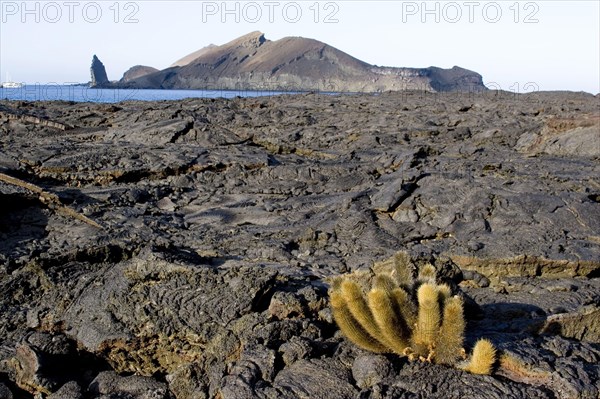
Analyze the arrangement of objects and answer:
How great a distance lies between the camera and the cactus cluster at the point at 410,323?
13.5ft

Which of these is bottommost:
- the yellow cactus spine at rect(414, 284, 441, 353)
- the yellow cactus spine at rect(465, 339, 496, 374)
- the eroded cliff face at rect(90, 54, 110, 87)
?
the yellow cactus spine at rect(465, 339, 496, 374)

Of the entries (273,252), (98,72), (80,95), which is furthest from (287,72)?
(273,252)

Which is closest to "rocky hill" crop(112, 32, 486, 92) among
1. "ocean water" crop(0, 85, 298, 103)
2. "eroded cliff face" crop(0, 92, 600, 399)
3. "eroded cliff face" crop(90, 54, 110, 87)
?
"eroded cliff face" crop(90, 54, 110, 87)

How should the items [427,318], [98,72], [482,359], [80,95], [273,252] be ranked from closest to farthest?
[482,359] < [427,318] < [273,252] < [80,95] < [98,72]

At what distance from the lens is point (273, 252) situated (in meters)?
7.31

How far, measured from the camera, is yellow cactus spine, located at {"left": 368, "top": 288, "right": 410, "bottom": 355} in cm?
423

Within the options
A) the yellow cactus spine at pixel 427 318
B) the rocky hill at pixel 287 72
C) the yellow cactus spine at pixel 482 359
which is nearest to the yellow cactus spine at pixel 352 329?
the yellow cactus spine at pixel 427 318

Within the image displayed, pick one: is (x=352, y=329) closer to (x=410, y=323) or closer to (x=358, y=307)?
(x=358, y=307)

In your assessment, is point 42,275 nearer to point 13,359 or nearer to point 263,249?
point 13,359

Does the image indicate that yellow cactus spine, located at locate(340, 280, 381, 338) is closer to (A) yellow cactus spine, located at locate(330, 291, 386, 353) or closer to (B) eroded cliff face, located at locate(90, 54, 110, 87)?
(A) yellow cactus spine, located at locate(330, 291, 386, 353)

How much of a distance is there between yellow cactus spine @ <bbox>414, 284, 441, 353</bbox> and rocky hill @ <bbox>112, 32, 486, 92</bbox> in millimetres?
94912

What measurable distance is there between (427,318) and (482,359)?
0.40m

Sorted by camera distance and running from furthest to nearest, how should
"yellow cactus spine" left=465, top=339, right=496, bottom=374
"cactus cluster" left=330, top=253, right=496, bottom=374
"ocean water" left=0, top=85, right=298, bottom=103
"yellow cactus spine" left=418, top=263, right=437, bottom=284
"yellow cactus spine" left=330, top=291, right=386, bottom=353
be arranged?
1. "ocean water" left=0, top=85, right=298, bottom=103
2. "yellow cactus spine" left=418, top=263, right=437, bottom=284
3. "yellow cactus spine" left=330, top=291, right=386, bottom=353
4. "cactus cluster" left=330, top=253, right=496, bottom=374
5. "yellow cactus spine" left=465, top=339, right=496, bottom=374

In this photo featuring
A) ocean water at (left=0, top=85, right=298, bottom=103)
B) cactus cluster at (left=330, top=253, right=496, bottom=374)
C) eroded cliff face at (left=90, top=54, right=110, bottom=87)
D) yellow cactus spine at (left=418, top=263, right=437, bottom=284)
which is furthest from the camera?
eroded cliff face at (left=90, top=54, right=110, bottom=87)
